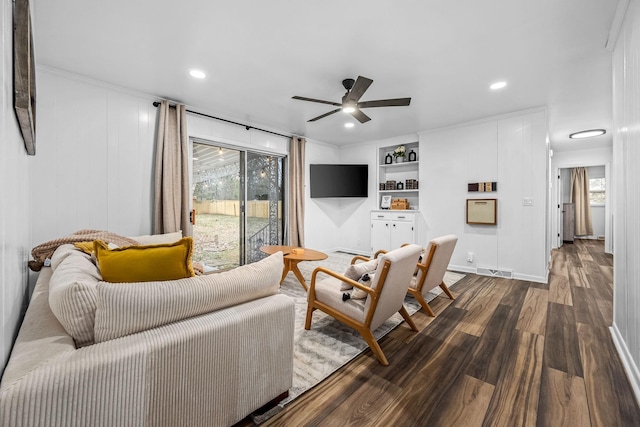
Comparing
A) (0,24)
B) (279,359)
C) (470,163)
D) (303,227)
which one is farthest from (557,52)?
(303,227)

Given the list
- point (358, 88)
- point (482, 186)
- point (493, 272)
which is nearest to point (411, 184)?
point (482, 186)

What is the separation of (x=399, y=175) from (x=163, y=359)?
545cm

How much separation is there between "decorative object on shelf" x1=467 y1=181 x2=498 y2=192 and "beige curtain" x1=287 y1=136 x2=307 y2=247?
303cm

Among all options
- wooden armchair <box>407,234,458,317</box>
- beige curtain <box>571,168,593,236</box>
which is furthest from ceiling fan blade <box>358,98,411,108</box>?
beige curtain <box>571,168,593,236</box>

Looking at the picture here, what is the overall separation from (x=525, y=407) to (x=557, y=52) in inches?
115

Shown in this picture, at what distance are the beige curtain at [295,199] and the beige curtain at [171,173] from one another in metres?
1.99

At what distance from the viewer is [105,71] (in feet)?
9.34

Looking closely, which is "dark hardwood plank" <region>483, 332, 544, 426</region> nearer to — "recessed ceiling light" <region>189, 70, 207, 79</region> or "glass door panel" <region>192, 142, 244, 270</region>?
"recessed ceiling light" <region>189, 70, 207, 79</region>

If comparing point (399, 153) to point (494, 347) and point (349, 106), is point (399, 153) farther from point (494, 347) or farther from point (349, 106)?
point (494, 347)

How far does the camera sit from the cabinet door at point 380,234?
529 cm

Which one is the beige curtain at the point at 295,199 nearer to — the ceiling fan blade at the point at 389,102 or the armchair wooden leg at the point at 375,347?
the ceiling fan blade at the point at 389,102

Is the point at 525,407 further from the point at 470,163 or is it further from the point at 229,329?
the point at 470,163

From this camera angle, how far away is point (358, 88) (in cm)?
257

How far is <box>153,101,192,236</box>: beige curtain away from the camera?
11.3ft
